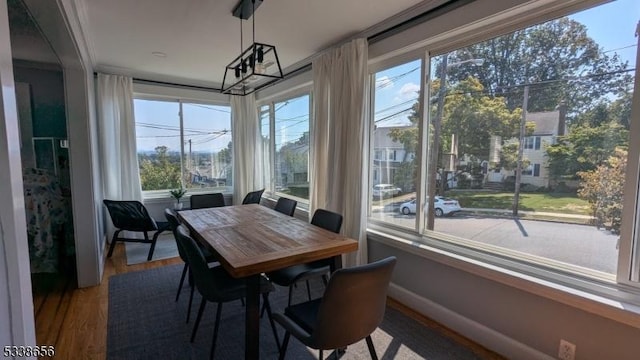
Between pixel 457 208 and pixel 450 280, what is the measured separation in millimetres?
551

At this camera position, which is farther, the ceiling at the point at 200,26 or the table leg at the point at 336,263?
the ceiling at the point at 200,26

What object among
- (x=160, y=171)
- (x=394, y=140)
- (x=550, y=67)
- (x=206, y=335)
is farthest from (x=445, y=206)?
(x=160, y=171)

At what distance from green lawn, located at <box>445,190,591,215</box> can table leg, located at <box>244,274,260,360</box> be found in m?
1.66

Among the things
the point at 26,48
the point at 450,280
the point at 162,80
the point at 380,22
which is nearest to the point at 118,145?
the point at 162,80

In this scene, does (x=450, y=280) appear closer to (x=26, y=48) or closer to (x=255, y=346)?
(x=255, y=346)

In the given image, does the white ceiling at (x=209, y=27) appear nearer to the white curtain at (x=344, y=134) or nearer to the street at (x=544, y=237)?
the white curtain at (x=344, y=134)

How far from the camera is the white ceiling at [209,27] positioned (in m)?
2.34

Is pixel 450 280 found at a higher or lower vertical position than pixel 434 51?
lower

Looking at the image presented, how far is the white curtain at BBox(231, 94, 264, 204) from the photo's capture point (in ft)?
17.0

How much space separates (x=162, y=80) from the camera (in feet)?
15.3

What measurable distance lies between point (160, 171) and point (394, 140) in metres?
3.93

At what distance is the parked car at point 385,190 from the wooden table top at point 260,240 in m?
0.90

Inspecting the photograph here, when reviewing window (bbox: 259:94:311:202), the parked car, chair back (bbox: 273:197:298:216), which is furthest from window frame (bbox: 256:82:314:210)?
the parked car

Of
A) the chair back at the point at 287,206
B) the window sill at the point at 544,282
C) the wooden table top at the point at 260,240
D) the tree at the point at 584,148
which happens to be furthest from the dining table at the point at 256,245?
the tree at the point at 584,148
